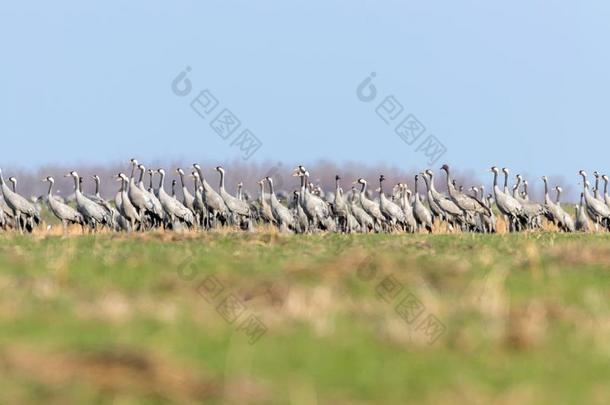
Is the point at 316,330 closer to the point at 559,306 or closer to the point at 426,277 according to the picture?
the point at 559,306

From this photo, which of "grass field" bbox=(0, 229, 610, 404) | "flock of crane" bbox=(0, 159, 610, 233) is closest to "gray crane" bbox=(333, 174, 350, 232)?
"flock of crane" bbox=(0, 159, 610, 233)

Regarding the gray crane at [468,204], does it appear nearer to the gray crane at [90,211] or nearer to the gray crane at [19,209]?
the gray crane at [90,211]

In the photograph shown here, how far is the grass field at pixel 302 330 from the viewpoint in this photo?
821 centimetres

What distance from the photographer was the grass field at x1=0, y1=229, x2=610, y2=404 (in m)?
8.21

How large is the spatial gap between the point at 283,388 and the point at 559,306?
4035 mm

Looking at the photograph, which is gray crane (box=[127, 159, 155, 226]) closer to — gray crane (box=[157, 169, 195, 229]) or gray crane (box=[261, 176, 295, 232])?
gray crane (box=[157, 169, 195, 229])

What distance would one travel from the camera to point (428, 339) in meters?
9.75

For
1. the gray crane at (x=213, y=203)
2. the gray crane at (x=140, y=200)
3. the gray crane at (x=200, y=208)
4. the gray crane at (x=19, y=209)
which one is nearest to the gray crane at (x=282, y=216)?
the gray crane at (x=213, y=203)

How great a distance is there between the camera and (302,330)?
9.96m

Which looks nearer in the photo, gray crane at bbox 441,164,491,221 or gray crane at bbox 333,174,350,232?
gray crane at bbox 441,164,491,221

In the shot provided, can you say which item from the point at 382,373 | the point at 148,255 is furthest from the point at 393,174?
the point at 382,373

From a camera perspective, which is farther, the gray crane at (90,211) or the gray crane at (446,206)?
the gray crane at (446,206)

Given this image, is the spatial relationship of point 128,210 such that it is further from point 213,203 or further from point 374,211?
point 374,211

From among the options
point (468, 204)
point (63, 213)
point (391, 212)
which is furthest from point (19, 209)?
point (468, 204)
